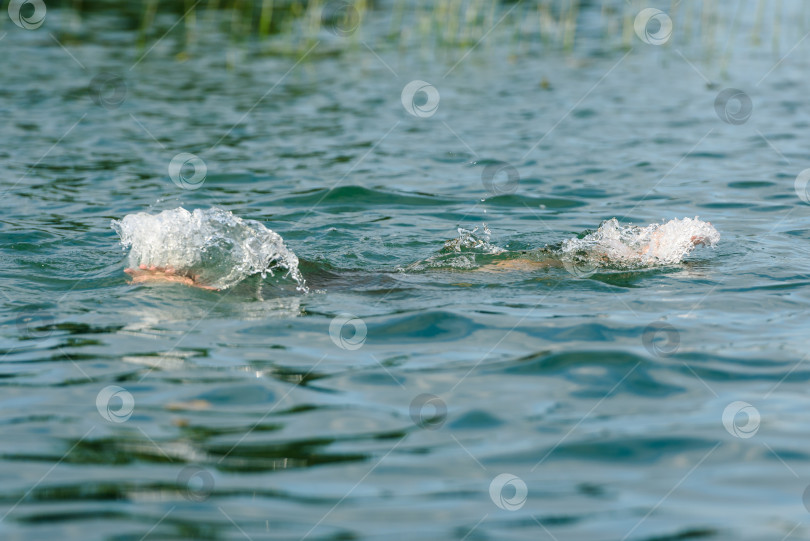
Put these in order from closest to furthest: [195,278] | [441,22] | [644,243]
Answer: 1. [195,278]
2. [644,243]
3. [441,22]

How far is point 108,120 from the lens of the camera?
45.7ft

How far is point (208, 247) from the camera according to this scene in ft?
23.1

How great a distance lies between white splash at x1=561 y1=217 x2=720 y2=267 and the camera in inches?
285

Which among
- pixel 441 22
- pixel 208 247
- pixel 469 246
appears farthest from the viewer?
pixel 441 22

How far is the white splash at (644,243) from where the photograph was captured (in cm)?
723

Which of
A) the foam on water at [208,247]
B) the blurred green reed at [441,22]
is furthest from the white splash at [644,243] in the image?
the blurred green reed at [441,22]

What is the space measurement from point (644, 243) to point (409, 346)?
8.39 feet

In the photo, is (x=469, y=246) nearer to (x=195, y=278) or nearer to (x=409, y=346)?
(x=409, y=346)

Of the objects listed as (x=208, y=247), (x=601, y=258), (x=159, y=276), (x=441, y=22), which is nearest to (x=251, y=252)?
(x=208, y=247)

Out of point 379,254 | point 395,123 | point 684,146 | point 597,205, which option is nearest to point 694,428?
point 379,254

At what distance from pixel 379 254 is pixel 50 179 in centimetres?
481

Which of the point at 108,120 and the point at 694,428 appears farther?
the point at 108,120

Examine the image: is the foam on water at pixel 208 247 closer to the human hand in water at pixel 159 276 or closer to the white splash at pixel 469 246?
the human hand in water at pixel 159 276

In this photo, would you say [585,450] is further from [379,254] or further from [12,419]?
→ [379,254]
